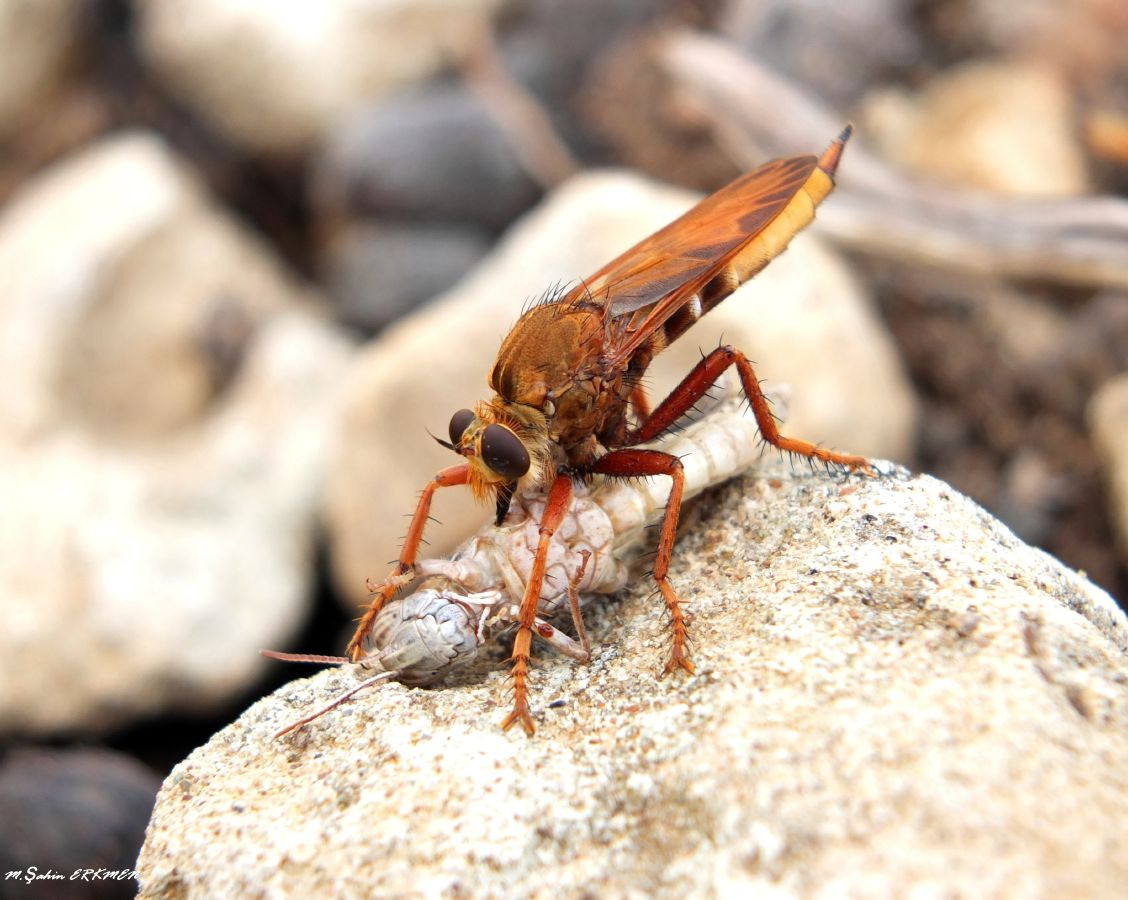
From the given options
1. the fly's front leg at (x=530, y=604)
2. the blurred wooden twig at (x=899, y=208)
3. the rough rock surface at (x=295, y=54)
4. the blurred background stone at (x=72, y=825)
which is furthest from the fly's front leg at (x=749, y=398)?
the rough rock surface at (x=295, y=54)

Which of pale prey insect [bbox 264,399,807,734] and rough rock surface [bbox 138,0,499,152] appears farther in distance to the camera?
rough rock surface [bbox 138,0,499,152]

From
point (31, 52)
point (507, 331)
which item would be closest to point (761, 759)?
point (507, 331)

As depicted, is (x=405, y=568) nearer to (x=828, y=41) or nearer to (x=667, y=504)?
(x=667, y=504)

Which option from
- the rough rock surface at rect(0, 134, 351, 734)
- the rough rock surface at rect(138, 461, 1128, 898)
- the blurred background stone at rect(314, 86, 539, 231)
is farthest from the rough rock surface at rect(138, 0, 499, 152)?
the rough rock surface at rect(138, 461, 1128, 898)

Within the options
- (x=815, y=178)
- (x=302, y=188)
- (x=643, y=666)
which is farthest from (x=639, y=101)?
(x=643, y=666)

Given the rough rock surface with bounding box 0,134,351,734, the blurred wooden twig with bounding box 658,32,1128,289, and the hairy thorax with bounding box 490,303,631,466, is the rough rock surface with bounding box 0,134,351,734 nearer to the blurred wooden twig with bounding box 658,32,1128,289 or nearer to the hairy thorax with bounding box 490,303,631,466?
the blurred wooden twig with bounding box 658,32,1128,289

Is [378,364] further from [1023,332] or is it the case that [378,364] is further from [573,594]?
[1023,332]
